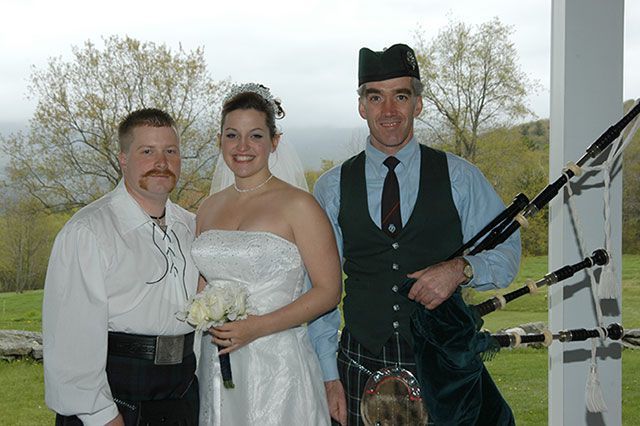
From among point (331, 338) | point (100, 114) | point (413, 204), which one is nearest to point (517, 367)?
point (331, 338)

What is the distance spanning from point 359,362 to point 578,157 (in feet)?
3.52

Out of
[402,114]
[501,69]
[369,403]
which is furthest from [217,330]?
[501,69]

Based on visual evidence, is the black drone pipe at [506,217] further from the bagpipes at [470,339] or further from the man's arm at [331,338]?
the man's arm at [331,338]

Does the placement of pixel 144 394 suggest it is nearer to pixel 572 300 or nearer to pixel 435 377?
pixel 435 377

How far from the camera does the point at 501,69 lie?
11.3 ft

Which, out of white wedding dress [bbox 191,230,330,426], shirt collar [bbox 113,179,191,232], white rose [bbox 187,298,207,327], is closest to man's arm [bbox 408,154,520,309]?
white wedding dress [bbox 191,230,330,426]

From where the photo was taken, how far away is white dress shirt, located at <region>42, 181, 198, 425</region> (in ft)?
6.63

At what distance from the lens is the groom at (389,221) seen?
2.21 m

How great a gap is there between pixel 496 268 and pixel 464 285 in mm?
128

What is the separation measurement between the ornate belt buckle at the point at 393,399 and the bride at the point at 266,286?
147mm

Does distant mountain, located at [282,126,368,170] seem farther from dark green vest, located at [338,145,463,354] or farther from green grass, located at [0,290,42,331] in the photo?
green grass, located at [0,290,42,331]

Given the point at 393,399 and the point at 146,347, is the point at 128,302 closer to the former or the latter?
the point at 146,347

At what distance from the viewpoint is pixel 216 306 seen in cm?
204

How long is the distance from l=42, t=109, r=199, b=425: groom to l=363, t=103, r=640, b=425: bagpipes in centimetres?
70
